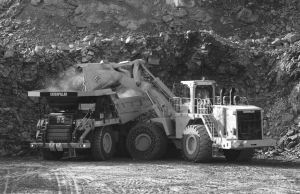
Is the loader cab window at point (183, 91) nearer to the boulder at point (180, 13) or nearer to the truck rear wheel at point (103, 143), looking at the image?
the truck rear wheel at point (103, 143)

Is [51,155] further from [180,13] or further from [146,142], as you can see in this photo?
[180,13]

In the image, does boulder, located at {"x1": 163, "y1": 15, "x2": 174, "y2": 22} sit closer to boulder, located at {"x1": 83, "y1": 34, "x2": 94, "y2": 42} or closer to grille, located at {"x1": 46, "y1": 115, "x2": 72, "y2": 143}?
boulder, located at {"x1": 83, "y1": 34, "x2": 94, "y2": 42}

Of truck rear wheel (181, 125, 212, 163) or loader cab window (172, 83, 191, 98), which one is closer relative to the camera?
truck rear wheel (181, 125, 212, 163)

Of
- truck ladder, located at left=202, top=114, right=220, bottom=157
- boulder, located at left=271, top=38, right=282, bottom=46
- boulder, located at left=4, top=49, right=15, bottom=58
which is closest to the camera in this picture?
truck ladder, located at left=202, top=114, right=220, bottom=157

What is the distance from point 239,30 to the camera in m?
25.4

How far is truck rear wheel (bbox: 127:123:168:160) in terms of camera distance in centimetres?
1838

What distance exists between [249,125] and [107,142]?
4748 mm

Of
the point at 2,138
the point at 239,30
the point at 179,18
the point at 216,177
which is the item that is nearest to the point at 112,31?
the point at 179,18

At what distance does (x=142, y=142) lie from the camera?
738 inches

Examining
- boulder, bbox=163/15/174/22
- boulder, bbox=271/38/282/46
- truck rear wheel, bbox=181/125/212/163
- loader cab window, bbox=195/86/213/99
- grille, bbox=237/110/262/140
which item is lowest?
truck rear wheel, bbox=181/125/212/163

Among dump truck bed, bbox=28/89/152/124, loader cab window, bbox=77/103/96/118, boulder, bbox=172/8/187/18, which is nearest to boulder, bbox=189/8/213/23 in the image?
boulder, bbox=172/8/187/18

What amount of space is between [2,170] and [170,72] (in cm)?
1028

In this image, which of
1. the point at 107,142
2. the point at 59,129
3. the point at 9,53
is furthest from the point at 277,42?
the point at 9,53

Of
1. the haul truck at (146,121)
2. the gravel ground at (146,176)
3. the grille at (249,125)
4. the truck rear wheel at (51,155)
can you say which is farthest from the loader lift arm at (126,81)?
the grille at (249,125)
